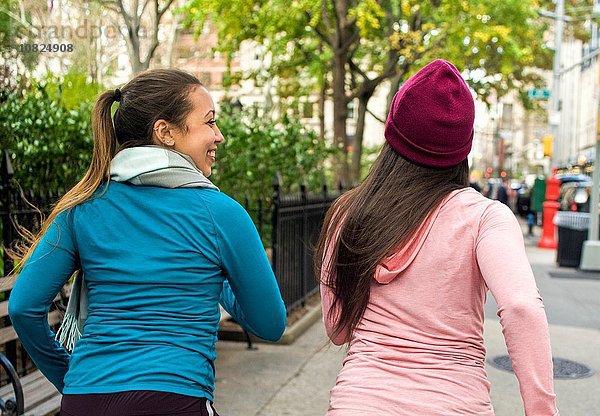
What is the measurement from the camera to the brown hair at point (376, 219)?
6.39 ft

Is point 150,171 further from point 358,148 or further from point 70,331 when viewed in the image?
point 358,148

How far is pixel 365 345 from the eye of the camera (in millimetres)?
1936

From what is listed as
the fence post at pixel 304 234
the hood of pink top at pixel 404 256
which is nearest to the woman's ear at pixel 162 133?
the hood of pink top at pixel 404 256

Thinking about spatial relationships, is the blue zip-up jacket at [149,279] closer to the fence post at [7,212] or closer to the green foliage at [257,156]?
the fence post at [7,212]

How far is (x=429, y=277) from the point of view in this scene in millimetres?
1885

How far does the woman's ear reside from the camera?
199 centimetres

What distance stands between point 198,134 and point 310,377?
4.43 m

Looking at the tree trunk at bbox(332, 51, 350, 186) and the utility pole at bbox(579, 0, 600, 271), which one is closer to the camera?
the utility pole at bbox(579, 0, 600, 271)

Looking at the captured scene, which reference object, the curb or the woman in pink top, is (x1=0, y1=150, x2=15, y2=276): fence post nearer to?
the curb

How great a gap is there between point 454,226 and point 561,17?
78.4ft

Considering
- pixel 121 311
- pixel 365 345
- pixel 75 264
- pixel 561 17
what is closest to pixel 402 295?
pixel 365 345

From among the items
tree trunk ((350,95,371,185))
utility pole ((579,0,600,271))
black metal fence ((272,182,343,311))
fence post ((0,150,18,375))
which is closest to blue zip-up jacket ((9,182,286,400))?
fence post ((0,150,18,375))

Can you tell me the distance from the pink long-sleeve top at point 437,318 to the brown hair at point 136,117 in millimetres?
672

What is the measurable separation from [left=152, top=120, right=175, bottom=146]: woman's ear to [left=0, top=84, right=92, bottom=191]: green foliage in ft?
13.3
